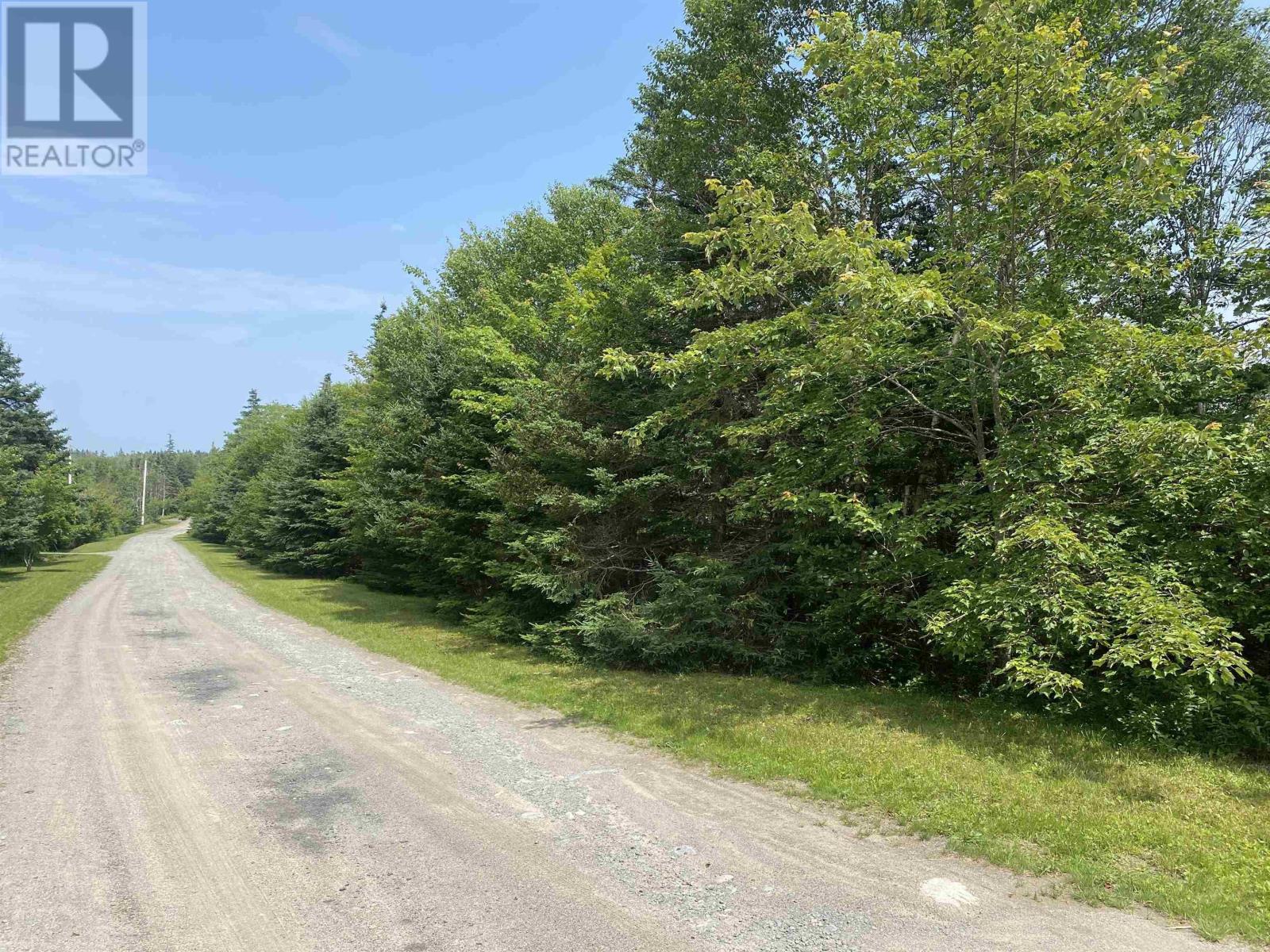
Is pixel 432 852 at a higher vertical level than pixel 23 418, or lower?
lower

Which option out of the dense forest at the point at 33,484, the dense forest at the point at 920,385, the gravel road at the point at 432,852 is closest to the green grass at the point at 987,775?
the gravel road at the point at 432,852

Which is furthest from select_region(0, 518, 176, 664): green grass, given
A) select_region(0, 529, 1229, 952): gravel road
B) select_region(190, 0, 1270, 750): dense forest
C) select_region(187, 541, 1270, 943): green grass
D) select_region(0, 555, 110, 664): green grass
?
select_region(187, 541, 1270, 943): green grass

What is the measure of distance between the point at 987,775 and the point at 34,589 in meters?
28.3

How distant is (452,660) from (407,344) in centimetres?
1616

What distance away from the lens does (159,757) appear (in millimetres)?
6242

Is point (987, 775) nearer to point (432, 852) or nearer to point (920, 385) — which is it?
point (432, 852)

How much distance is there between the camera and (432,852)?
175 inches

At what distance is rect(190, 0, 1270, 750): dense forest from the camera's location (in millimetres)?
6637

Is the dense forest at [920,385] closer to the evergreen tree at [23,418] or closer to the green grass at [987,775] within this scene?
the green grass at [987,775]

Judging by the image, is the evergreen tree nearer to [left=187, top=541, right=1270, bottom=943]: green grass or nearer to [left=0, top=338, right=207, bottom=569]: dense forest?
[left=0, top=338, right=207, bottom=569]: dense forest

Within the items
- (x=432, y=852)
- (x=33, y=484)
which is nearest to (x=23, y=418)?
(x=33, y=484)

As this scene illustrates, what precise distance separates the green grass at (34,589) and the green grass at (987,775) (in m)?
10.2

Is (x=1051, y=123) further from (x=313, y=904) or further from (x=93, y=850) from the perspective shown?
(x=93, y=850)

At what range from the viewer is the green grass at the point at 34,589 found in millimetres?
14323
